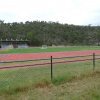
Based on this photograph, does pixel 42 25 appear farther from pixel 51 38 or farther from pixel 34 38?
pixel 34 38

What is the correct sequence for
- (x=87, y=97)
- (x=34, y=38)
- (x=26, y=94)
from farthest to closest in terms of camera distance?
(x=34, y=38) < (x=26, y=94) < (x=87, y=97)

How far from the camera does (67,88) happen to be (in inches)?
432

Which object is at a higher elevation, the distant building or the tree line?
the tree line

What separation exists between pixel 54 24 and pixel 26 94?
583ft

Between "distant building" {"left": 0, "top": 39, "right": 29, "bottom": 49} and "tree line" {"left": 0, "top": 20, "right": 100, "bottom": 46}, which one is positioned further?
"tree line" {"left": 0, "top": 20, "right": 100, "bottom": 46}

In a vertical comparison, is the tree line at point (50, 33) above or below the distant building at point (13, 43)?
above

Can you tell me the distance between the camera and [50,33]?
168875 millimetres

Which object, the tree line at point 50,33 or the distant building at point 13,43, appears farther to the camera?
the tree line at point 50,33

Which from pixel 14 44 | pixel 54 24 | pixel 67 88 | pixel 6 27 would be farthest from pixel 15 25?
pixel 67 88

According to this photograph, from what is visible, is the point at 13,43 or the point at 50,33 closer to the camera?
the point at 13,43

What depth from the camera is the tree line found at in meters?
144

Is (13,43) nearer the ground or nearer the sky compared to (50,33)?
nearer the ground

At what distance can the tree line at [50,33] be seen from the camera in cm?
14380

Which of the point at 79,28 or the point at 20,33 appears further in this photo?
the point at 79,28
